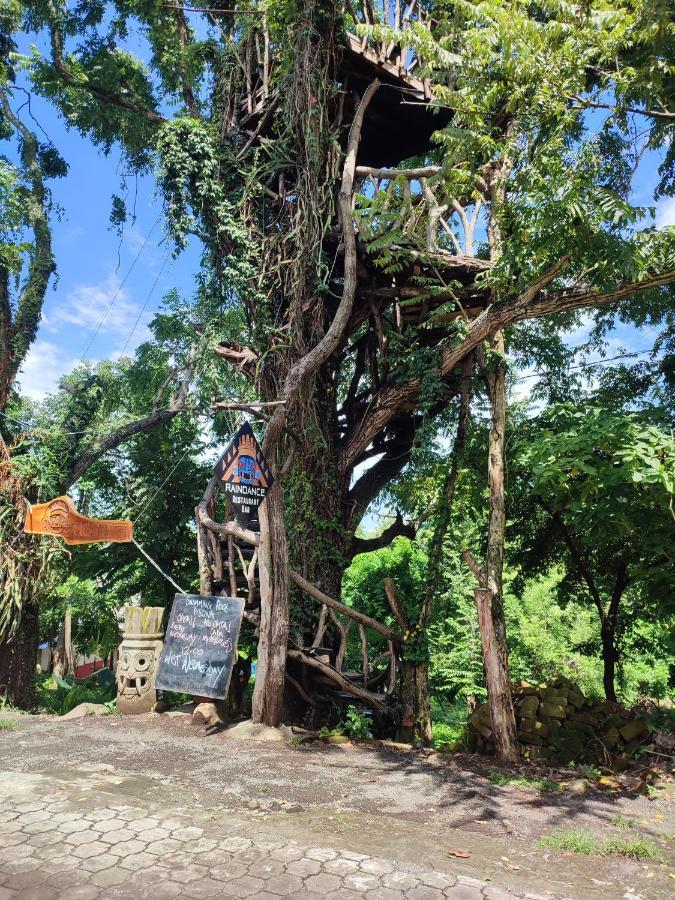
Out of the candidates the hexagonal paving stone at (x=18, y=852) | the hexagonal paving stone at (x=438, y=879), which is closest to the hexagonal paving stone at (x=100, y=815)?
the hexagonal paving stone at (x=18, y=852)

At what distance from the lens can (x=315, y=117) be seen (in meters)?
10.1

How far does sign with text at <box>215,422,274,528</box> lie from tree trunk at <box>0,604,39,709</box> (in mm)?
6129

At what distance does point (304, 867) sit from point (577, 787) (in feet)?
11.8

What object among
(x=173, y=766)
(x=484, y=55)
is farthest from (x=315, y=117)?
(x=173, y=766)

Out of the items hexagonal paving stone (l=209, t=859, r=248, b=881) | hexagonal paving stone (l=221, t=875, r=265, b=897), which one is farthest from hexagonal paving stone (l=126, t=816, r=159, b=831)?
hexagonal paving stone (l=221, t=875, r=265, b=897)

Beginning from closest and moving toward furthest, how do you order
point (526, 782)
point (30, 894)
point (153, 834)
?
point (30, 894)
point (153, 834)
point (526, 782)

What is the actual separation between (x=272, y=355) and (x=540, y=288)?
159 inches

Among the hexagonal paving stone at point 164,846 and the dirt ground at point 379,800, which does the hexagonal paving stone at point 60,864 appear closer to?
the hexagonal paving stone at point 164,846

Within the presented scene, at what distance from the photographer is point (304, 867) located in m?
3.96

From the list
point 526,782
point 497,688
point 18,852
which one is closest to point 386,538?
point 497,688

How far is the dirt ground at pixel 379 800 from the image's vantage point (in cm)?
426

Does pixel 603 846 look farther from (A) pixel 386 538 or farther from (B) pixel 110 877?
(A) pixel 386 538

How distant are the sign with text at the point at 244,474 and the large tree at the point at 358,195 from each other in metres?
0.36

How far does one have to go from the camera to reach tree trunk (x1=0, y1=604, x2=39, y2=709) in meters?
11.4
